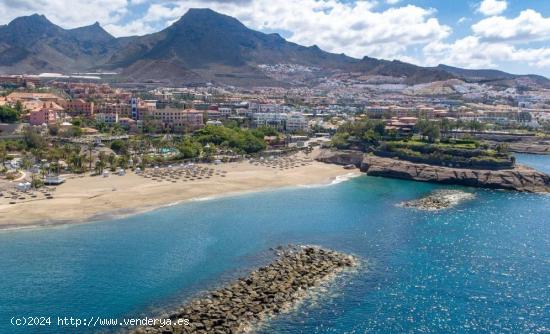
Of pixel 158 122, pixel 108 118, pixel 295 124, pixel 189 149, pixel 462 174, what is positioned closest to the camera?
pixel 462 174

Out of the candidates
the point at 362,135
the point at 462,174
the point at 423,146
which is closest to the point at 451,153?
the point at 423,146

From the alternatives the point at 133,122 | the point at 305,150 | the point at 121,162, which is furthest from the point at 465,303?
the point at 133,122

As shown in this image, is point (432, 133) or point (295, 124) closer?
point (432, 133)

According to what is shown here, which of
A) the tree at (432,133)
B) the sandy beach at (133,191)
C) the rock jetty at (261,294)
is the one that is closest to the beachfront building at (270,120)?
the tree at (432,133)

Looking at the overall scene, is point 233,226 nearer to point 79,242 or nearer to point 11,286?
point 79,242

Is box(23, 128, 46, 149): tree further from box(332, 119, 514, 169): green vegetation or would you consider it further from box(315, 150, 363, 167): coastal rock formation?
box(332, 119, 514, 169): green vegetation

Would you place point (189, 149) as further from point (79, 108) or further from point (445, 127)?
point (445, 127)
